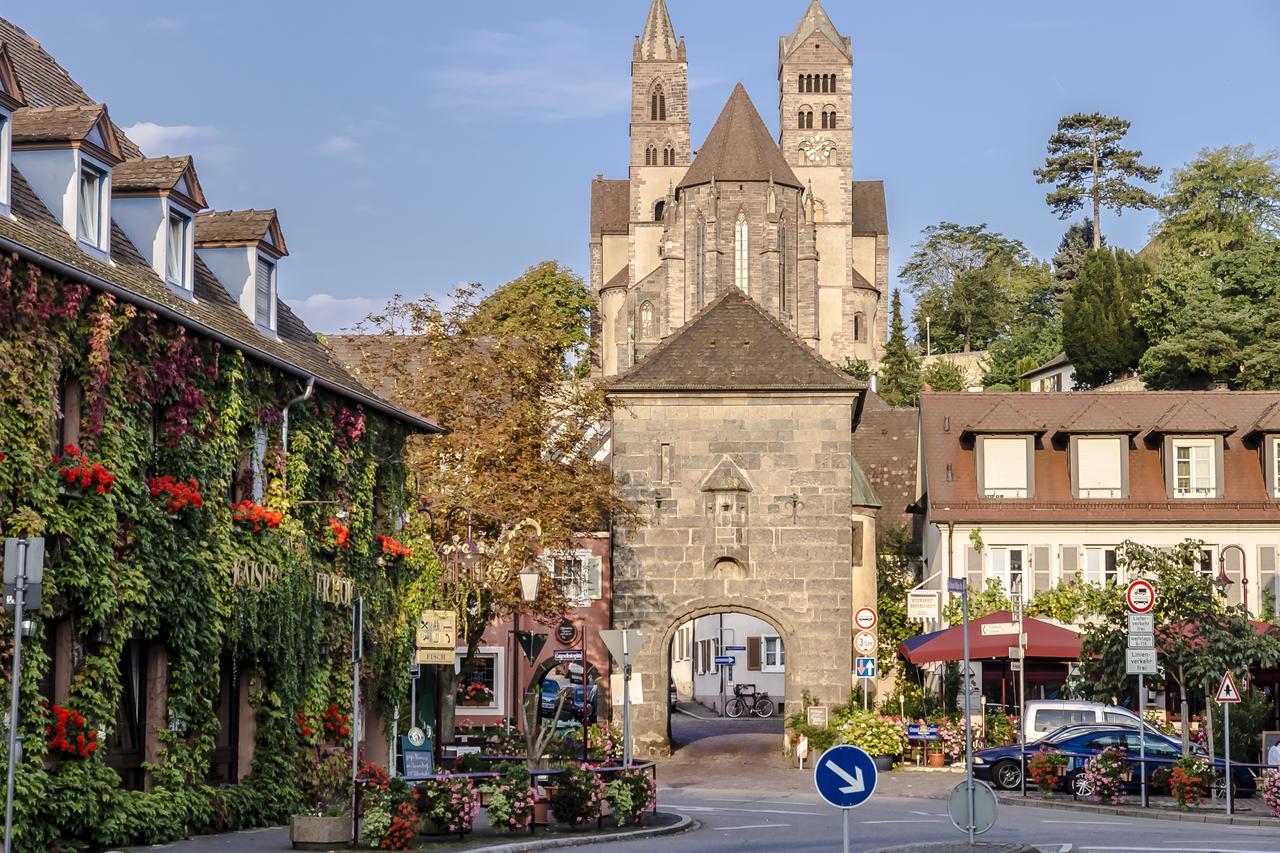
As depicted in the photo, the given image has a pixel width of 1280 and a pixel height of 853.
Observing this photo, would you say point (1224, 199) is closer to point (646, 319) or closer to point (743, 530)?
point (646, 319)

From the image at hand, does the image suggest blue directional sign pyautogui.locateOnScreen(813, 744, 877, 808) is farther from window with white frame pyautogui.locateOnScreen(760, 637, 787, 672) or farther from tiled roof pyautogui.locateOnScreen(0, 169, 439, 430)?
window with white frame pyautogui.locateOnScreen(760, 637, 787, 672)

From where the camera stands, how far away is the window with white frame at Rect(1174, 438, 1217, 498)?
163 ft

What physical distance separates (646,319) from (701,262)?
10895 millimetres

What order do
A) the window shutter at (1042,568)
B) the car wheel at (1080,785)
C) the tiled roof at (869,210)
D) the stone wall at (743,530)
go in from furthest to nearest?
the tiled roof at (869,210) → the window shutter at (1042,568) → the stone wall at (743,530) → the car wheel at (1080,785)

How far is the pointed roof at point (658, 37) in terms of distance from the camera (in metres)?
138

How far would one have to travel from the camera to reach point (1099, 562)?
49.1 meters

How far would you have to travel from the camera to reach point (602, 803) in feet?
83.1

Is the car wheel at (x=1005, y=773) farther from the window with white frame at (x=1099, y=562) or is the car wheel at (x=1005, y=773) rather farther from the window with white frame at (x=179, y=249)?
the window with white frame at (x=179, y=249)

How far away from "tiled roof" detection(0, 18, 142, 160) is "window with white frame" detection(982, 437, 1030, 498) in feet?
89.5

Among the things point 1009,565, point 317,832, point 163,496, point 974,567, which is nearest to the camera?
point 317,832

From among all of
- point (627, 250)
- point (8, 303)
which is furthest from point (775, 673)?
point (8, 303)

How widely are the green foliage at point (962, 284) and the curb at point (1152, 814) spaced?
350 feet

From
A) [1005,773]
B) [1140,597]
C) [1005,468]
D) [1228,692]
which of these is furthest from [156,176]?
[1005,468]

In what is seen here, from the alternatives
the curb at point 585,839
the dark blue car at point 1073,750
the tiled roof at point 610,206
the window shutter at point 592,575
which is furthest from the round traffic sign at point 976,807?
the tiled roof at point 610,206
